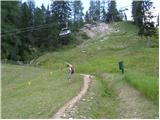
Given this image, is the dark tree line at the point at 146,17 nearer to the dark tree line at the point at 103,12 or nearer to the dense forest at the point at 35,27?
the dense forest at the point at 35,27

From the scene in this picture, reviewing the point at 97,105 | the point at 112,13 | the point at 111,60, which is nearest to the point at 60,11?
the point at 111,60

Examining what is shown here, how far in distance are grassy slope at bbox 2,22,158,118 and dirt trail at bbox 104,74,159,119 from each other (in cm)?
44

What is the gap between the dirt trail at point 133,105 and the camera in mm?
24500

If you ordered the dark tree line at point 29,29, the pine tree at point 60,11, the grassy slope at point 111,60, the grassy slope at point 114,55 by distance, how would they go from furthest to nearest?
the pine tree at point 60,11, the dark tree line at point 29,29, the grassy slope at point 114,55, the grassy slope at point 111,60

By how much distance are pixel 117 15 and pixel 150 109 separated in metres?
144

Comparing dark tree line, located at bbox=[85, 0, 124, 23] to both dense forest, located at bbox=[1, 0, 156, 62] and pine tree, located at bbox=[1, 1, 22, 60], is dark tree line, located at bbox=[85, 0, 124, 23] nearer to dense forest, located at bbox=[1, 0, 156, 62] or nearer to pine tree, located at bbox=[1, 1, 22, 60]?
dense forest, located at bbox=[1, 0, 156, 62]

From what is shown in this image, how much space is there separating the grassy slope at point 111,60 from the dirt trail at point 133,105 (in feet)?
1.45

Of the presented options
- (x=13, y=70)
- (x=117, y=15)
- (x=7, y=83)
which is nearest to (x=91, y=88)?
(x=7, y=83)

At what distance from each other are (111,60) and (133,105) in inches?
2049

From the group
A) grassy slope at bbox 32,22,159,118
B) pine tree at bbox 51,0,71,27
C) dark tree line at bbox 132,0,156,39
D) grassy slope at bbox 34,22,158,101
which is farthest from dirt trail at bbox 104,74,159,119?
pine tree at bbox 51,0,71,27

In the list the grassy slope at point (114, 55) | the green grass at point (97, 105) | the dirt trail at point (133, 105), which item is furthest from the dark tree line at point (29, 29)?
the dirt trail at point (133, 105)

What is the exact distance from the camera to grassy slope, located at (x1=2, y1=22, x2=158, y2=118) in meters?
30.0

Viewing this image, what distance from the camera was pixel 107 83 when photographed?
41938 mm

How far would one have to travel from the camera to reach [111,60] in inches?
3142
